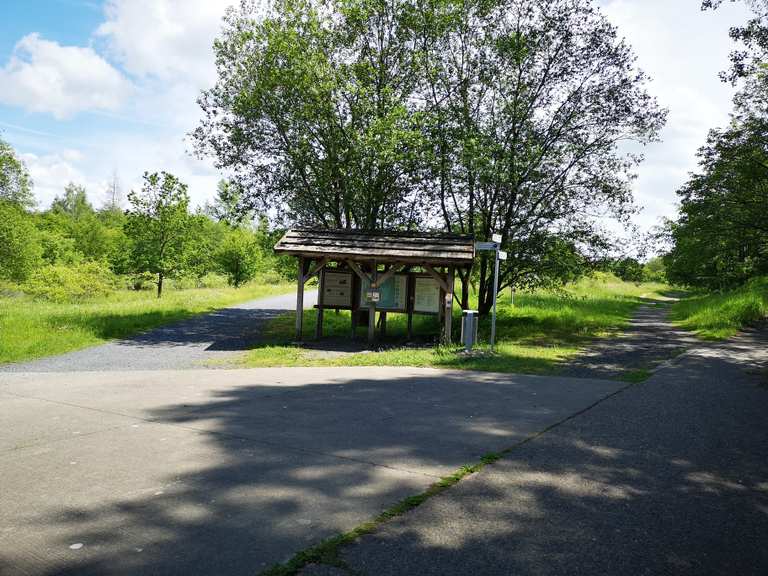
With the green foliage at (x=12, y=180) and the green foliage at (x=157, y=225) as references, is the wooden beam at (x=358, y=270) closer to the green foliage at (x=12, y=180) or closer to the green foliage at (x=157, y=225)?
the green foliage at (x=157, y=225)

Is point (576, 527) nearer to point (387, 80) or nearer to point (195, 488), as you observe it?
point (195, 488)

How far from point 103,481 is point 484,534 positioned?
293cm

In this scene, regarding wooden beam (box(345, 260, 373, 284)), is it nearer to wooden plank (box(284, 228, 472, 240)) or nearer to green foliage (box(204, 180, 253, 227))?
wooden plank (box(284, 228, 472, 240))

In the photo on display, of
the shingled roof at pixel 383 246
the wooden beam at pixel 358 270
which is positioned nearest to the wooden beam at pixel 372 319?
the wooden beam at pixel 358 270

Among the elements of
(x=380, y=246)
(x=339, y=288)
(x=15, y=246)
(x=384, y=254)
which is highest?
(x=15, y=246)

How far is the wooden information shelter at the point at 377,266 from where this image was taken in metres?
15.5

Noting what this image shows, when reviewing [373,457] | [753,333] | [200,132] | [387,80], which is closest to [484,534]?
[373,457]

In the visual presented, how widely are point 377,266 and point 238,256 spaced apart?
97.8 ft

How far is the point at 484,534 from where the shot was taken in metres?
3.58

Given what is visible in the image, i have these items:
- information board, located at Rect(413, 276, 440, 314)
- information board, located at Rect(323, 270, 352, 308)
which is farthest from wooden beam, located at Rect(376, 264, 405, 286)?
information board, located at Rect(323, 270, 352, 308)

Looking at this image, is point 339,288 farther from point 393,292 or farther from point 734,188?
point 734,188

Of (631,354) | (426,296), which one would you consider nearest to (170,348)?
(426,296)

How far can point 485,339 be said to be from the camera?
1798 cm

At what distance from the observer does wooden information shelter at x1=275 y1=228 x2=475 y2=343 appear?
1552 centimetres
